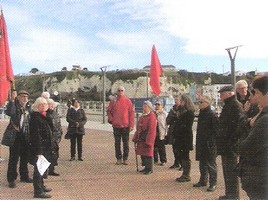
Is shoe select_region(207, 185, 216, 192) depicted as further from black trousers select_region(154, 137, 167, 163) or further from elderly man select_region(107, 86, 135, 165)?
elderly man select_region(107, 86, 135, 165)

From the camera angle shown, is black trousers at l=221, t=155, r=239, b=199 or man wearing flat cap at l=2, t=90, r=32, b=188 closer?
black trousers at l=221, t=155, r=239, b=199

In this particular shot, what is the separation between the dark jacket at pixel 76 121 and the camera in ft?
28.6

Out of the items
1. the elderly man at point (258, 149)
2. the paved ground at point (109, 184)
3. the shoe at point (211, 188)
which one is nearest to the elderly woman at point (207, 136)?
the shoe at point (211, 188)

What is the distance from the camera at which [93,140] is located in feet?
44.0

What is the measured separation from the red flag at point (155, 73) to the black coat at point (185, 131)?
12.7 ft

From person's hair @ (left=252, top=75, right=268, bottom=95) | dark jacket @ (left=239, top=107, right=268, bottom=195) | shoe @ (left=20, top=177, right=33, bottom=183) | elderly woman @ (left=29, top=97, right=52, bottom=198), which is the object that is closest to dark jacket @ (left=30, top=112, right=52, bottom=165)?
elderly woman @ (left=29, top=97, right=52, bottom=198)

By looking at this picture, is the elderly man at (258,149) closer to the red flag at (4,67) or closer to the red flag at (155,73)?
the red flag at (4,67)

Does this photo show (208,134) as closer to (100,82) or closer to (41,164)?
(41,164)

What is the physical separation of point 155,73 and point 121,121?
2710 mm

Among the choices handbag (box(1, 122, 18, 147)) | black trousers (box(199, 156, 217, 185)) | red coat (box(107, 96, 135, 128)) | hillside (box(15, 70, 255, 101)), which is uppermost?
hillside (box(15, 70, 255, 101))

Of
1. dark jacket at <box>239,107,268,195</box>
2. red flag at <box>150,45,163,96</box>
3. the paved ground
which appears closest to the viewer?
dark jacket at <box>239,107,268,195</box>

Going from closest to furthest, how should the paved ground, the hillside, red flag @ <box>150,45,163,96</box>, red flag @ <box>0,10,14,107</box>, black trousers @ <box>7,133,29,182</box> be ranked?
1. the paved ground
2. black trousers @ <box>7,133,29,182</box>
3. red flag @ <box>0,10,14,107</box>
4. red flag @ <box>150,45,163,96</box>
5. the hillside

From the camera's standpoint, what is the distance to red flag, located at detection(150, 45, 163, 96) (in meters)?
10.5

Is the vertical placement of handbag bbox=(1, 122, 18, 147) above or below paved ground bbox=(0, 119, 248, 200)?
above
